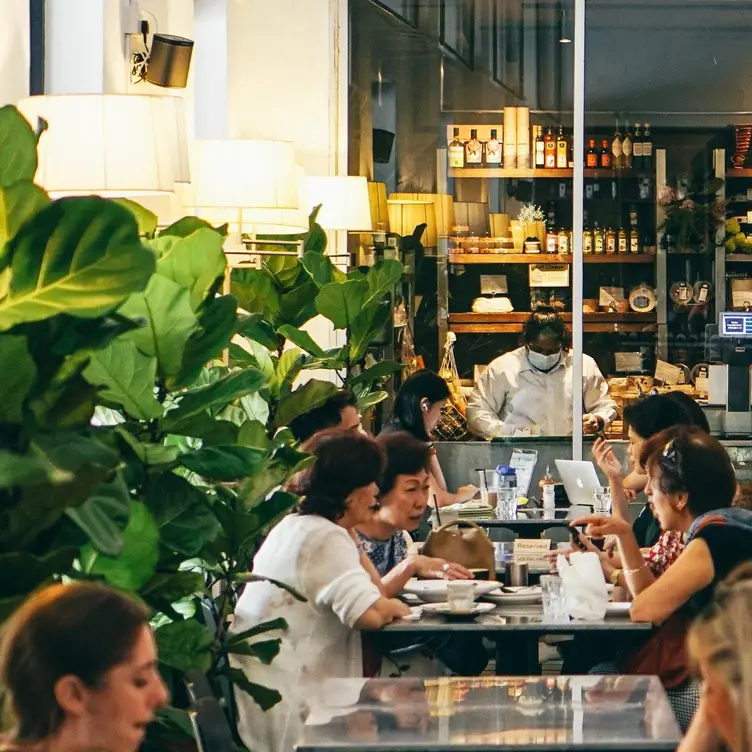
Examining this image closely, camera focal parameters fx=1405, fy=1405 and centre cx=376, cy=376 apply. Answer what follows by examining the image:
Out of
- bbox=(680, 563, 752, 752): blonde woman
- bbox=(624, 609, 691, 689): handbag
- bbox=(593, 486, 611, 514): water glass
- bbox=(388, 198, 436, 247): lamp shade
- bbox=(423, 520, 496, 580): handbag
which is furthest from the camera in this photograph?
bbox=(388, 198, 436, 247): lamp shade

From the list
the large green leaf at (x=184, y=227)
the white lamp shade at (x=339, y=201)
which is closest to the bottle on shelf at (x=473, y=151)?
the white lamp shade at (x=339, y=201)

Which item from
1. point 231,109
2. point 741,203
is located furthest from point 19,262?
point 741,203

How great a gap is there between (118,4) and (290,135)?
319 cm

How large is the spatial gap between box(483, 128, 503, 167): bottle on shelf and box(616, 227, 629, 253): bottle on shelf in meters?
0.80

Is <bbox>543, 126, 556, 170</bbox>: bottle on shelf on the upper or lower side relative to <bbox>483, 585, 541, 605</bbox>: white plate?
upper

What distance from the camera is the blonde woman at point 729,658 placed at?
1688 mm

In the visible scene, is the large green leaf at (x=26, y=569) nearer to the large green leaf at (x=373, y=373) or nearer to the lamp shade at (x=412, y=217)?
the large green leaf at (x=373, y=373)

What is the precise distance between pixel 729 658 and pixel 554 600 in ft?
8.25

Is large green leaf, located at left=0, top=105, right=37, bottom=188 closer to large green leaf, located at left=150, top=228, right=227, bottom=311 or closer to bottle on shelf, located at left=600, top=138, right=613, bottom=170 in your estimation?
large green leaf, located at left=150, top=228, right=227, bottom=311

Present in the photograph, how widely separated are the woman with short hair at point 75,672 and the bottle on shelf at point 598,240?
6412 mm

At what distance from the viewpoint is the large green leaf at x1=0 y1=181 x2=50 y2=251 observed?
6.75ft

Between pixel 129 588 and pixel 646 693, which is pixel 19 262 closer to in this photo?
pixel 129 588

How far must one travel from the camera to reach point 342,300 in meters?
5.74

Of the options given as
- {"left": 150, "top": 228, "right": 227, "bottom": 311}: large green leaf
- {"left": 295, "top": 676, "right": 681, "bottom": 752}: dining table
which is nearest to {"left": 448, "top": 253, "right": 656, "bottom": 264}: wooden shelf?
{"left": 295, "top": 676, "right": 681, "bottom": 752}: dining table
